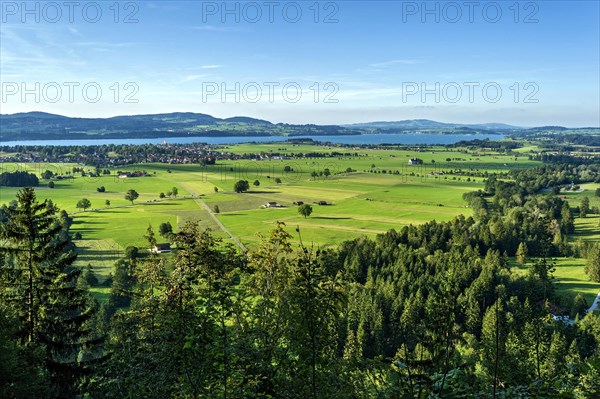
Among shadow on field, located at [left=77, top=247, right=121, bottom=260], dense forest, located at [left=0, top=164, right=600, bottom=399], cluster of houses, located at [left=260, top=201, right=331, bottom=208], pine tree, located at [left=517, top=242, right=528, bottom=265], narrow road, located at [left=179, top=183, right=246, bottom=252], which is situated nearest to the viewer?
dense forest, located at [left=0, top=164, right=600, bottom=399]

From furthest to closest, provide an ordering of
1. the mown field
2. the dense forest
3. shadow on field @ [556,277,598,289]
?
the mown field → shadow on field @ [556,277,598,289] → the dense forest

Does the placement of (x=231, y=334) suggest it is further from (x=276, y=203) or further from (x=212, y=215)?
(x=276, y=203)

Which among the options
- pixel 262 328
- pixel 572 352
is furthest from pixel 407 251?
pixel 262 328

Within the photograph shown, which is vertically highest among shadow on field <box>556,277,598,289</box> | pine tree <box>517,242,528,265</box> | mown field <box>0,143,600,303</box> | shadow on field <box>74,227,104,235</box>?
mown field <box>0,143,600,303</box>

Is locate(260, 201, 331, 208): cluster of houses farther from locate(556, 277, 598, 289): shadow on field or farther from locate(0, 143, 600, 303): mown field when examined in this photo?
locate(556, 277, 598, 289): shadow on field

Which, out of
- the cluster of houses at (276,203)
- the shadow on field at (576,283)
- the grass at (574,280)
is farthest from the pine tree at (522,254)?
the cluster of houses at (276,203)

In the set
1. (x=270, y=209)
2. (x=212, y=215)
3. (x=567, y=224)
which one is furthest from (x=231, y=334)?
(x=270, y=209)

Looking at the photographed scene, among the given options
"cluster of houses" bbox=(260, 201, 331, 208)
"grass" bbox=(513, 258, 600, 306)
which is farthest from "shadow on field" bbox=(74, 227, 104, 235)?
"grass" bbox=(513, 258, 600, 306)

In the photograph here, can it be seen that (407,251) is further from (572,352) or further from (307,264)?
(307,264)

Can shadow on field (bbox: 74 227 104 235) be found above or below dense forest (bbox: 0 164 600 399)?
below
